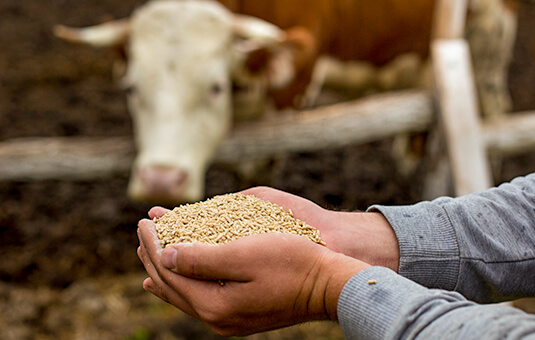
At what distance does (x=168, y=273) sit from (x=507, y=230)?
637 mm

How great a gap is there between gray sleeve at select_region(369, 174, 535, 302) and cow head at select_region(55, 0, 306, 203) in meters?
1.24

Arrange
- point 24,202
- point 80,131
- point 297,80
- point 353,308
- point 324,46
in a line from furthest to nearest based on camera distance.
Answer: point 80,131, point 24,202, point 324,46, point 297,80, point 353,308

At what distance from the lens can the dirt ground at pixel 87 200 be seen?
8.05ft

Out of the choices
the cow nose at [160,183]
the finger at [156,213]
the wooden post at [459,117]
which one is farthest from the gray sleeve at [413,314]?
the wooden post at [459,117]

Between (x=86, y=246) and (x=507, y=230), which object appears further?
(x=86, y=246)

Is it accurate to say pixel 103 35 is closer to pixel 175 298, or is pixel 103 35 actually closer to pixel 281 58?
pixel 281 58

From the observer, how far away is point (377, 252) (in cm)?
113

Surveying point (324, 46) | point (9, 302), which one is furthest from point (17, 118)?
point (324, 46)

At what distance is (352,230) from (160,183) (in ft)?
3.77

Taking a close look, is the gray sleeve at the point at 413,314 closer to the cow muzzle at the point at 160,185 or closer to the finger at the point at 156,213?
the finger at the point at 156,213

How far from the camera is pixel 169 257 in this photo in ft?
3.08

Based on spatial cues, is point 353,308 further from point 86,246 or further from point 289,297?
point 86,246

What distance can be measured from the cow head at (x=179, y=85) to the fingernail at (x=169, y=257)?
1230 millimetres

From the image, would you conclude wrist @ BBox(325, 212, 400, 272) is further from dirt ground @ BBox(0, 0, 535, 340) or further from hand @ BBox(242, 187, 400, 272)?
dirt ground @ BBox(0, 0, 535, 340)
